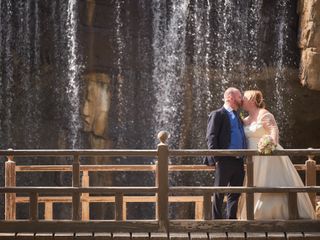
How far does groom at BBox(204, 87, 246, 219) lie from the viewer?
700 cm

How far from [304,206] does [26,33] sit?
10561 millimetres

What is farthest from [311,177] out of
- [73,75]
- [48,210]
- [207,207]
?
[73,75]

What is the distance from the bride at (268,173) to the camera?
6.89 meters

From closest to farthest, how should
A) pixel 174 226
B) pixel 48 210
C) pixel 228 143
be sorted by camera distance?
pixel 174 226 < pixel 228 143 < pixel 48 210

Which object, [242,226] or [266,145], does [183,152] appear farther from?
[242,226]

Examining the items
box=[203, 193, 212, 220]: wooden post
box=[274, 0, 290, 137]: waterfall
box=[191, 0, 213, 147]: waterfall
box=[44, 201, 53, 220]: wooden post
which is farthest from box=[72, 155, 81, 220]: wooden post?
box=[274, 0, 290, 137]: waterfall

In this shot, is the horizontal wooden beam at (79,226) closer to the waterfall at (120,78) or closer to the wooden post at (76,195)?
the wooden post at (76,195)

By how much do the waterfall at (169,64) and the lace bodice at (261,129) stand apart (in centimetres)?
816

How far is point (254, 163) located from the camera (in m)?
7.16

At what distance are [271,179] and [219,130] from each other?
0.83 meters

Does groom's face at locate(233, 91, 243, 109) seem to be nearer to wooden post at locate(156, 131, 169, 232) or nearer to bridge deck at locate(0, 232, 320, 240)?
wooden post at locate(156, 131, 169, 232)

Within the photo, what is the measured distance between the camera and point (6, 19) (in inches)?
617

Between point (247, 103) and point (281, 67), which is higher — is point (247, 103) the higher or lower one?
the lower one

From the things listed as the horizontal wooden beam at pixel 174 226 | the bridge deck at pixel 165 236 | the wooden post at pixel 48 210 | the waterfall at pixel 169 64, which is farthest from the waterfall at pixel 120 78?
the bridge deck at pixel 165 236
